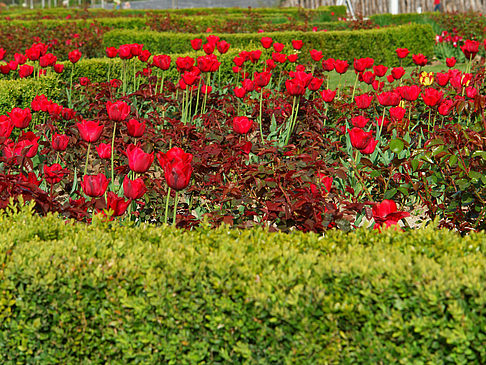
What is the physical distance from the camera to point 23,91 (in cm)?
631

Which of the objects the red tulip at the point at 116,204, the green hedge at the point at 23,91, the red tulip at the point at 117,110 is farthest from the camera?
the green hedge at the point at 23,91

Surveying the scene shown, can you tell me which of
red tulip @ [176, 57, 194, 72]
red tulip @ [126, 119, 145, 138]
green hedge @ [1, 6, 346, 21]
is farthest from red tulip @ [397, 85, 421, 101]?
green hedge @ [1, 6, 346, 21]

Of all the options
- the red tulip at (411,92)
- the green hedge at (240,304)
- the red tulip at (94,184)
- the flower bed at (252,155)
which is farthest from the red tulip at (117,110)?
the red tulip at (411,92)

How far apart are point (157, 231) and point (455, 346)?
54.9 inches

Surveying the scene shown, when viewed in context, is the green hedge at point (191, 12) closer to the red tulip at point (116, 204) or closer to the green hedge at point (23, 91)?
the green hedge at point (23, 91)

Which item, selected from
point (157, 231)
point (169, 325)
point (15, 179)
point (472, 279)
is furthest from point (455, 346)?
point (15, 179)

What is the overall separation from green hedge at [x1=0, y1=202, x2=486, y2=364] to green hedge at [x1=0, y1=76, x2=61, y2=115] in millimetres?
3741

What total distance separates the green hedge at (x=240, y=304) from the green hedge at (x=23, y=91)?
3.74m

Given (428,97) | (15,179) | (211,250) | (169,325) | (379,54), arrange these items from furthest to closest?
1. (379,54)
2. (428,97)
3. (15,179)
4. (211,250)
5. (169,325)

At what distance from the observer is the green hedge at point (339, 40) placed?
38.6ft

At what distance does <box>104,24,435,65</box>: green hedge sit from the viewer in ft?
38.6

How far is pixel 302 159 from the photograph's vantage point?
4090mm

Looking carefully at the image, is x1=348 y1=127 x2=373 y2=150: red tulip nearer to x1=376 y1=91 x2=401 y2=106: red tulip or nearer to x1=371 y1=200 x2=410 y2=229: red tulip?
x1=371 y1=200 x2=410 y2=229: red tulip

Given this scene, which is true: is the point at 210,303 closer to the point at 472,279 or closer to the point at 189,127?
the point at 472,279
